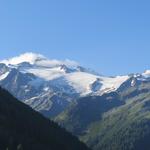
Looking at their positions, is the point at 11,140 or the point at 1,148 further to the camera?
the point at 11,140

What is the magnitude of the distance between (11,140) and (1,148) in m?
12.3

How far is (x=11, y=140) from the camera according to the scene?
195000 millimetres

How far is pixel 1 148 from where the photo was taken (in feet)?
600
